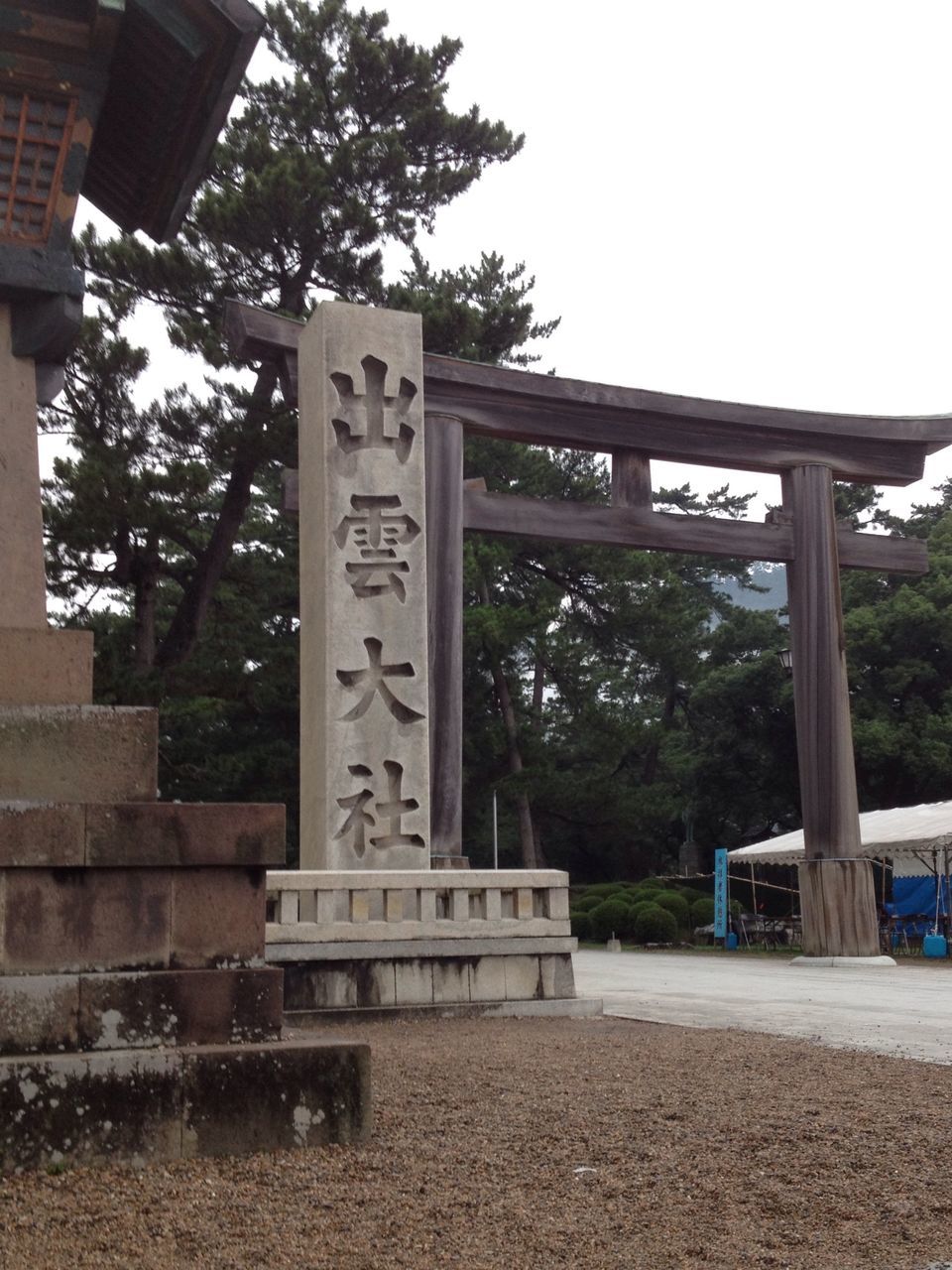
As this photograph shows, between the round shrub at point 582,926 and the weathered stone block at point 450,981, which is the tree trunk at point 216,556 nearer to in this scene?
the round shrub at point 582,926

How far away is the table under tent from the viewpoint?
16219 mm

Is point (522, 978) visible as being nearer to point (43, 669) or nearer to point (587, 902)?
point (43, 669)

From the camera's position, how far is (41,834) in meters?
3.31

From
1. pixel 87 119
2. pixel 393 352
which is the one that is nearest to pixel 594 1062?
pixel 87 119

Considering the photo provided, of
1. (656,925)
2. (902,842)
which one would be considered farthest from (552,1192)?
(656,925)

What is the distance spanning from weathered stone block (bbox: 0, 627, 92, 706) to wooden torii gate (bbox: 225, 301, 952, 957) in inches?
274

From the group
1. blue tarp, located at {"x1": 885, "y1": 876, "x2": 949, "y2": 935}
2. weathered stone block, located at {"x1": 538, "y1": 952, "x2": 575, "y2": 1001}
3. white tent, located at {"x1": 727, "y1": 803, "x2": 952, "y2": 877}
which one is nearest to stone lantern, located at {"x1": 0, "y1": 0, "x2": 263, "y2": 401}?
weathered stone block, located at {"x1": 538, "y1": 952, "x2": 575, "y2": 1001}

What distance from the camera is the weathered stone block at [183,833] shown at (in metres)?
3.38

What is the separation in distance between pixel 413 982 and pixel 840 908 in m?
6.38

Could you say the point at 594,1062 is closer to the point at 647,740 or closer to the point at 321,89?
the point at 321,89

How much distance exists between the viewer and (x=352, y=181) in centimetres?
1838

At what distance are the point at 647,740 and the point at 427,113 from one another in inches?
539

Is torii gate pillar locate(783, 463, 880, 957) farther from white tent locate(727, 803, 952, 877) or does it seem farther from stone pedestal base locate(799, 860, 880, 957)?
white tent locate(727, 803, 952, 877)

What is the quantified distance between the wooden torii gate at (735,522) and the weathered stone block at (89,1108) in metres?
7.32
